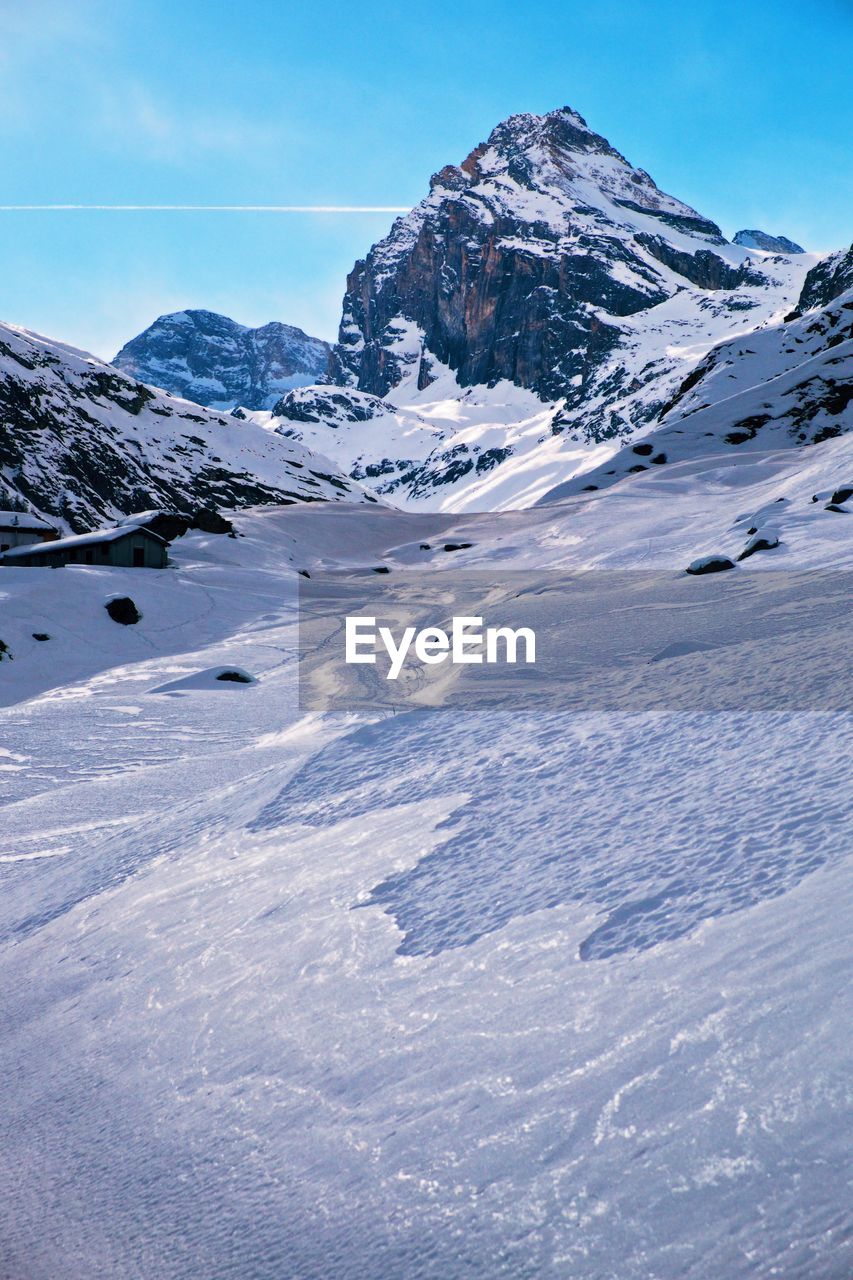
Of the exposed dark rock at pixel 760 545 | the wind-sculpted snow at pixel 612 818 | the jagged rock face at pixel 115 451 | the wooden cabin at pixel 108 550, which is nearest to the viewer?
the wind-sculpted snow at pixel 612 818

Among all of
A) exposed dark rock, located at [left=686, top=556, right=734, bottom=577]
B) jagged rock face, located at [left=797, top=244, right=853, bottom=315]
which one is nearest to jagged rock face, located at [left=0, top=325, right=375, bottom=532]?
jagged rock face, located at [left=797, top=244, right=853, bottom=315]

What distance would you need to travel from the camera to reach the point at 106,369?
96.2 m

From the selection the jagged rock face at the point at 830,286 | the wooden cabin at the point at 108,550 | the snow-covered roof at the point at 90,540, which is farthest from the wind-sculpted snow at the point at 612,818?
the jagged rock face at the point at 830,286

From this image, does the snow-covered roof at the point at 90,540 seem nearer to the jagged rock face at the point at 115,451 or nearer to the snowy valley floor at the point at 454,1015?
the jagged rock face at the point at 115,451

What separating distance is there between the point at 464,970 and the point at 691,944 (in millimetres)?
1056

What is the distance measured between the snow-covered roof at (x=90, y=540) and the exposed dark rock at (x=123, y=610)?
11.4 meters

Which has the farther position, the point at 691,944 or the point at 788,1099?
the point at 691,944

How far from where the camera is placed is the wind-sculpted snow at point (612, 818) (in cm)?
434

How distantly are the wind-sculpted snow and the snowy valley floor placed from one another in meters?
0.02

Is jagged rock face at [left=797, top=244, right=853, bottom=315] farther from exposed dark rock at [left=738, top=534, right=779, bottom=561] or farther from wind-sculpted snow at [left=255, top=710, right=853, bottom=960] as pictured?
wind-sculpted snow at [left=255, top=710, right=853, bottom=960]

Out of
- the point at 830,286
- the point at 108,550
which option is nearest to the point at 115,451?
the point at 108,550

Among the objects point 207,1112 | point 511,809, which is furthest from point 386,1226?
point 511,809

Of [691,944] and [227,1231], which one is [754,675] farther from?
[227,1231]

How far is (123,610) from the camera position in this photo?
29875 mm
